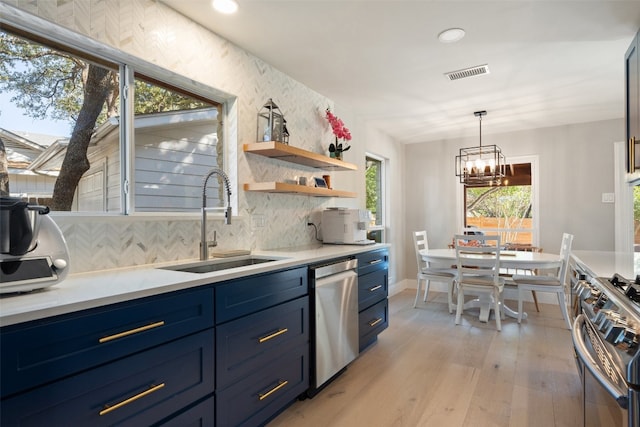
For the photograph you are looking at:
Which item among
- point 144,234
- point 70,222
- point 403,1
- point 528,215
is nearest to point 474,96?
point 403,1

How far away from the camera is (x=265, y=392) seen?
1.82 meters

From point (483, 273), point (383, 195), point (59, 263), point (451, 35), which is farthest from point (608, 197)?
point (59, 263)

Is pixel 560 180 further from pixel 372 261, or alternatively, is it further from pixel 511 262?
pixel 372 261

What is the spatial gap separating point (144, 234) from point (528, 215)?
→ 4.95 metres

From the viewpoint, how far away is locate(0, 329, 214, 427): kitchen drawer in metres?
0.99

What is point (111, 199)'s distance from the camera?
188 cm

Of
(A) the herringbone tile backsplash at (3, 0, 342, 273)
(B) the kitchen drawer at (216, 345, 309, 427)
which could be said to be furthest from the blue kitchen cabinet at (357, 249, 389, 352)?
(B) the kitchen drawer at (216, 345, 309, 427)

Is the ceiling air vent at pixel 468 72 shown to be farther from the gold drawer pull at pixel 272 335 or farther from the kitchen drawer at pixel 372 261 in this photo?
the gold drawer pull at pixel 272 335

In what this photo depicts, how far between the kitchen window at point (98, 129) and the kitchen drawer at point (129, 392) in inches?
36.4

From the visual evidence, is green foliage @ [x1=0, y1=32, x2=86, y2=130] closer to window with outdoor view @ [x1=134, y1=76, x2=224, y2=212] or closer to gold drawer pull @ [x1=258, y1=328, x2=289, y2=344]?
window with outdoor view @ [x1=134, y1=76, x2=224, y2=212]

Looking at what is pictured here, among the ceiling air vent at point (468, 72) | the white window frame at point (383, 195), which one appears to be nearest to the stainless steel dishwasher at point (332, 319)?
the ceiling air vent at point (468, 72)

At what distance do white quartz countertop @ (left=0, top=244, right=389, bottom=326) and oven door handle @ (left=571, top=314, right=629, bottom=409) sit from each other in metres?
1.43

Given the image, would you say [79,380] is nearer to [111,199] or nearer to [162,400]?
[162,400]

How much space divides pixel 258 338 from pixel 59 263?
37.2 inches
